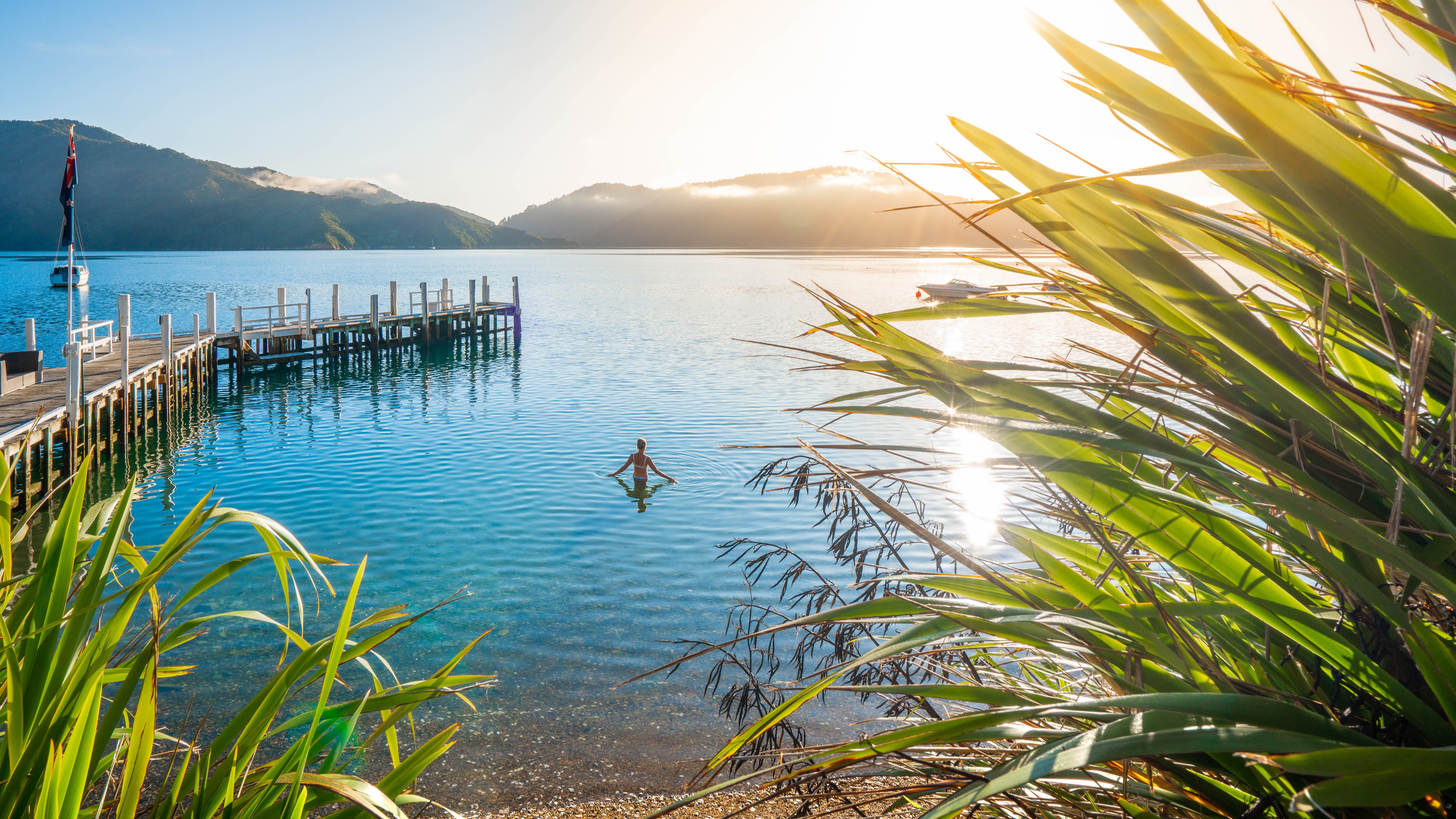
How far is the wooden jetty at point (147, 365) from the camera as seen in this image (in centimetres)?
1291

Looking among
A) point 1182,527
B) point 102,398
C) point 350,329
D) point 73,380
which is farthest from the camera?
point 350,329

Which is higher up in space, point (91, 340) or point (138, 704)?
point (91, 340)

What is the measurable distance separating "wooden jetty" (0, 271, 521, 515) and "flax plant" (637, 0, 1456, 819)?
161 centimetres

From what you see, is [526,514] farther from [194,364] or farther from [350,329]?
[350,329]

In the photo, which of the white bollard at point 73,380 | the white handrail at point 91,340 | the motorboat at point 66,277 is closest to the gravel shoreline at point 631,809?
the white bollard at point 73,380

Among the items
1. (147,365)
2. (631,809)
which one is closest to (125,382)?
(147,365)

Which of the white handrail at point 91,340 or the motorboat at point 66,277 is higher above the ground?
the motorboat at point 66,277

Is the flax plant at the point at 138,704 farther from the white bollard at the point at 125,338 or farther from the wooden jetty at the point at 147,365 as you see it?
the white bollard at the point at 125,338

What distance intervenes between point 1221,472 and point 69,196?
16788mm

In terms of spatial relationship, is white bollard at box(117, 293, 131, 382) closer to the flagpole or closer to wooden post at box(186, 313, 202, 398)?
wooden post at box(186, 313, 202, 398)

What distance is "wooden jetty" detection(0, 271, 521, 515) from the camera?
12906mm

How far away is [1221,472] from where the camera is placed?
85 centimetres

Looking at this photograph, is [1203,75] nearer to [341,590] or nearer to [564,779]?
[564,779]

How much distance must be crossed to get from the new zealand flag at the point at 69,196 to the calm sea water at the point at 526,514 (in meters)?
4.69
